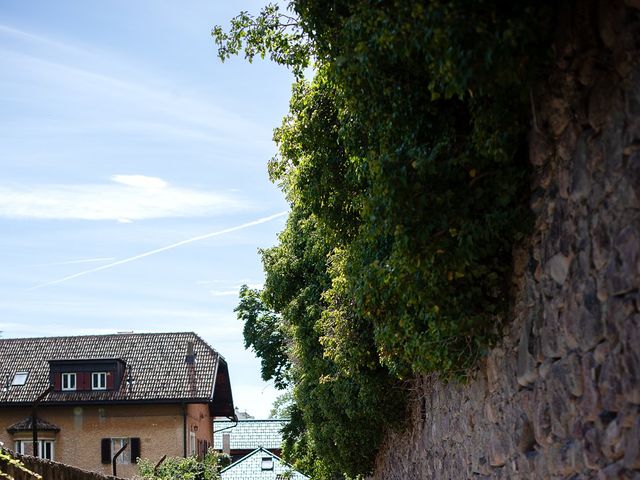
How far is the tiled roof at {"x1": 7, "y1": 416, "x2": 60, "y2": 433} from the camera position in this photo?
3894 cm

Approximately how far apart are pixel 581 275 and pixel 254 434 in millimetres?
51981

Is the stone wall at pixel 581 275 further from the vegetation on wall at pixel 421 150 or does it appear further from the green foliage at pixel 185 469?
the green foliage at pixel 185 469

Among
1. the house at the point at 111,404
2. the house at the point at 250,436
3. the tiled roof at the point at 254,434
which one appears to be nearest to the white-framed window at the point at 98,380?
the house at the point at 111,404

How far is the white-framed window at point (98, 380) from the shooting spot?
1567 inches

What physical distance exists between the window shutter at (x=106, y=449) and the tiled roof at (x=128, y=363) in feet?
5.59

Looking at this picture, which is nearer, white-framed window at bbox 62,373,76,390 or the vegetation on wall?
the vegetation on wall

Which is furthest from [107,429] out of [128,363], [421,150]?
[421,150]

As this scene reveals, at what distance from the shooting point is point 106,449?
128 feet

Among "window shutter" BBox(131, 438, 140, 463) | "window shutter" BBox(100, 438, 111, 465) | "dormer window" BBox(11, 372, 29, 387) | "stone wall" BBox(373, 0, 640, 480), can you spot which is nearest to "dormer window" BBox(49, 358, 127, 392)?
"dormer window" BBox(11, 372, 29, 387)

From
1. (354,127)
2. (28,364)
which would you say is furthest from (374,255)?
(28,364)

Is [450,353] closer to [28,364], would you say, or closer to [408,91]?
[408,91]

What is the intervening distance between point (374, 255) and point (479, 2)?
3507 millimetres

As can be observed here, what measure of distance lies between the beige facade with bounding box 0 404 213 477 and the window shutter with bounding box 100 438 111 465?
160 mm

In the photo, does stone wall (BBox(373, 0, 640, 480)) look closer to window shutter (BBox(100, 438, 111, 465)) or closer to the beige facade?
the beige facade
